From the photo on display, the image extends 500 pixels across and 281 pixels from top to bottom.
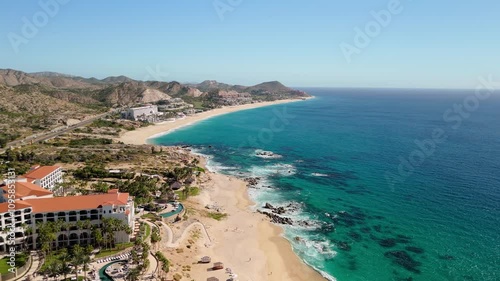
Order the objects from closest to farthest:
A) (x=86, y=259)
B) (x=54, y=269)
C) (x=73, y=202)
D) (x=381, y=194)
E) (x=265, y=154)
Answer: (x=54, y=269)
(x=86, y=259)
(x=73, y=202)
(x=381, y=194)
(x=265, y=154)

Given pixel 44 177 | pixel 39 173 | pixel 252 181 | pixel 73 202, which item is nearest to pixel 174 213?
pixel 73 202

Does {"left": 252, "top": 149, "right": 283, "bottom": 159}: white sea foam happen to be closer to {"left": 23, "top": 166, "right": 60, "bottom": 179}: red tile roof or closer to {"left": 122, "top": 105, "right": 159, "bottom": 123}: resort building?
{"left": 23, "top": 166, "right": 60, "bottom": 179}: red tile roof

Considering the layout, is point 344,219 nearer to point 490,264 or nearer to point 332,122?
point 490,264

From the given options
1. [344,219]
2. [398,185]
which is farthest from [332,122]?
[344,219]

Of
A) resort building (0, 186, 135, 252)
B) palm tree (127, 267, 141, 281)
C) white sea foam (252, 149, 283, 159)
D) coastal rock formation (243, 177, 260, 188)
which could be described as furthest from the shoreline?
white sea foam (252, 149, 283, 159)

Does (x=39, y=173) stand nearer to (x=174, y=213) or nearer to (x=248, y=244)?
(x=174, y=213)

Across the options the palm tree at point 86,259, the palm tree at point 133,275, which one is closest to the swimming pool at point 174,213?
the palm tree at point 86,259
